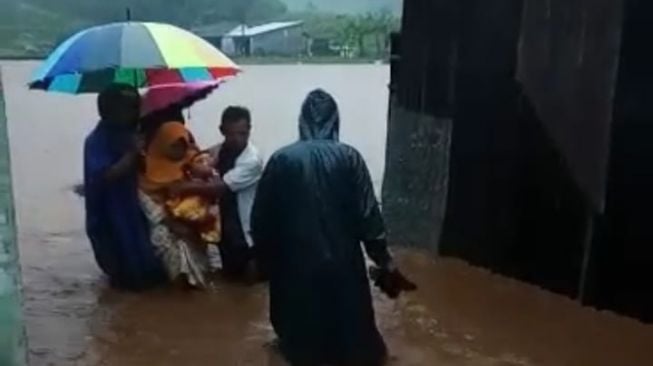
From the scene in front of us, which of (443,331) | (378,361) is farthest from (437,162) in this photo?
(378,361)

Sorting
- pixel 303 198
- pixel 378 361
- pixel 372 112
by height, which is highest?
pixel 303 198

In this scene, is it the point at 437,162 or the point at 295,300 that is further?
the point at 437,162

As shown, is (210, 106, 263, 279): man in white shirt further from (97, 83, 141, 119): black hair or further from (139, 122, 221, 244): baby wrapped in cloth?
(97, 83, 141, 119): black hair

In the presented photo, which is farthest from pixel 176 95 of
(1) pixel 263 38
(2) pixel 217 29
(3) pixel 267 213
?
(1) pixel 263 38

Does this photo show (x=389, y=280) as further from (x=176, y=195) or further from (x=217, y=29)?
(x=217, y=29)

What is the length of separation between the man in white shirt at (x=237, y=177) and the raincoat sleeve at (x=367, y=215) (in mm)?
2208

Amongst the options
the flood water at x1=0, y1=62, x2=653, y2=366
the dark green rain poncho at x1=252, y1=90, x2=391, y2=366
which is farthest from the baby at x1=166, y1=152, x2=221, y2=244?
the dark green rain poncho at x1=252, y1=90, x2=391, y2=366

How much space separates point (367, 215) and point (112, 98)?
8.24 ft

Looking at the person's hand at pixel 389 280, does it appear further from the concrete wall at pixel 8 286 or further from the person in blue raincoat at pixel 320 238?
the concrete wall at pixel 8 286

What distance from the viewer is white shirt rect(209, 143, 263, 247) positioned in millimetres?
8141

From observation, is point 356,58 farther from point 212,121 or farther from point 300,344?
point 300,344

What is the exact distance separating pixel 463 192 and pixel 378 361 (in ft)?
11.3

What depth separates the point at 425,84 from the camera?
394 inches

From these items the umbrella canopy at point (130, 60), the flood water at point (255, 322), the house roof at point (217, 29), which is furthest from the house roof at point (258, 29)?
the umbrella canopy at point (130, 60)
